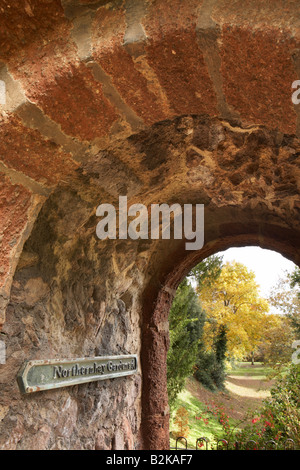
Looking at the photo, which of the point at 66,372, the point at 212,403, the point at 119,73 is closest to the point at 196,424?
the point at 212,403

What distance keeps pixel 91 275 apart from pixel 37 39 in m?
1.49

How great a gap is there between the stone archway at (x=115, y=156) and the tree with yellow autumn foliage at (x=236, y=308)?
8.91m

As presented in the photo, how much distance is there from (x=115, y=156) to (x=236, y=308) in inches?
472

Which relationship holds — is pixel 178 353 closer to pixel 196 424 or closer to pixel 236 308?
pixel 196 424

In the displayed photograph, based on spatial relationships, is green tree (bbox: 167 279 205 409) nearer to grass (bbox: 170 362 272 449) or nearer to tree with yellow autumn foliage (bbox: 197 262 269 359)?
grass (bbox: 170 362 272 449)

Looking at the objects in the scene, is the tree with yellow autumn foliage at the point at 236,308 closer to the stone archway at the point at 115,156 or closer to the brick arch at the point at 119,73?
the stone archway at the point at 115,156

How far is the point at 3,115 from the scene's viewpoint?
129cm

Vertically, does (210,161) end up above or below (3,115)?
above

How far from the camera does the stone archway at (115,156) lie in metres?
1.18

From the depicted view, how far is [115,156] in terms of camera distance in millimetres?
1834
